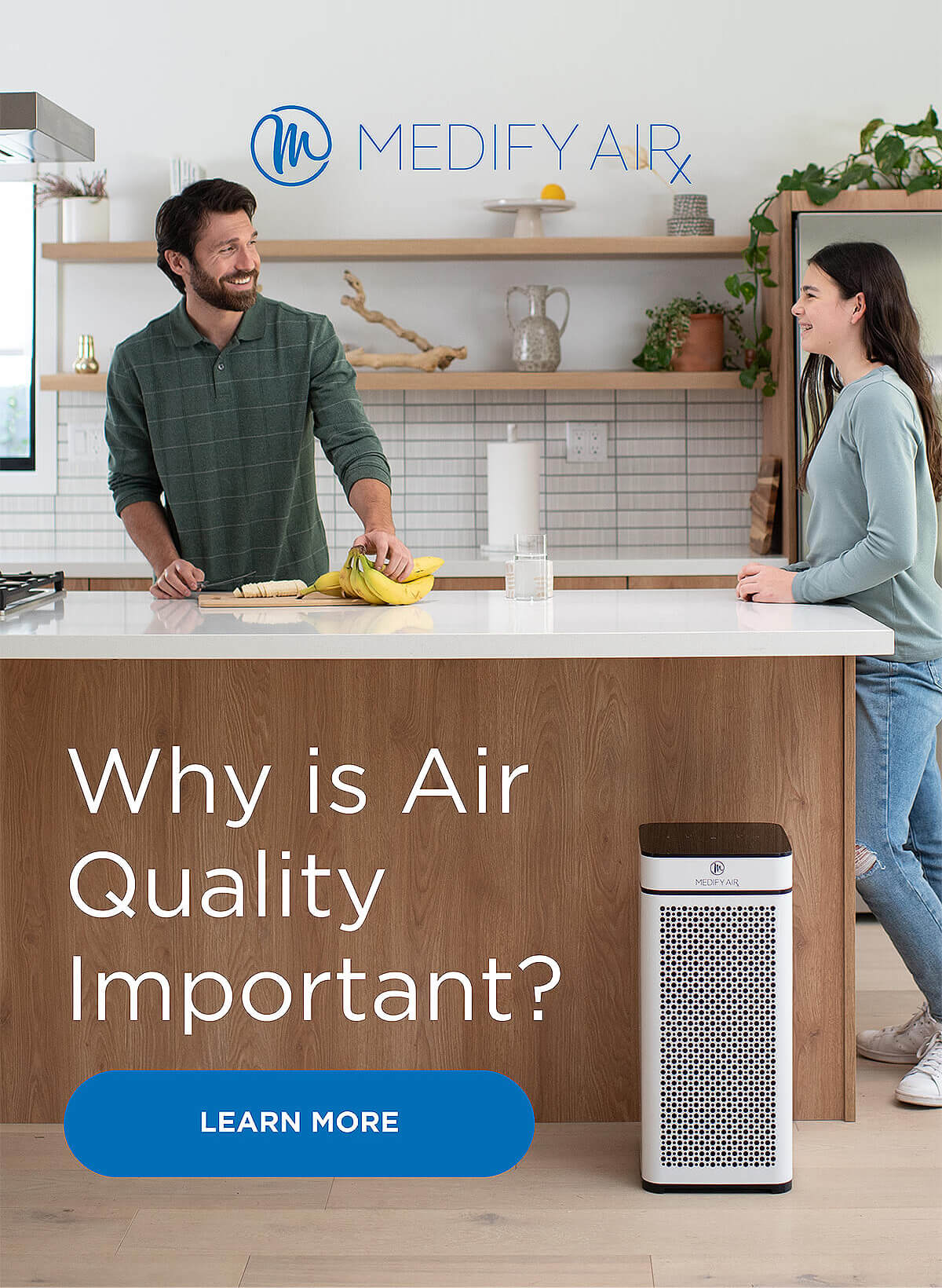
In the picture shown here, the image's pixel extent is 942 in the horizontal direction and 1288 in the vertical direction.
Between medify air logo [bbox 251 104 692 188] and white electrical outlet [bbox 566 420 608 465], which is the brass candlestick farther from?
white electrical outlet [bbox 566 420 608 465]

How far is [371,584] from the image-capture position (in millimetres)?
2330

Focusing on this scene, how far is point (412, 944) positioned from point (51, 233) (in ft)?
9.59

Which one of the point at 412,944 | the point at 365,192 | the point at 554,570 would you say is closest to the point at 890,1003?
the point at 412,944

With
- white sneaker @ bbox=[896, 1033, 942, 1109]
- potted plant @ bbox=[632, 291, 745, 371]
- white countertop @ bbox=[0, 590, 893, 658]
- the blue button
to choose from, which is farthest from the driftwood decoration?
white sneaker @ bbox=[896, 1033, 942, 1109]

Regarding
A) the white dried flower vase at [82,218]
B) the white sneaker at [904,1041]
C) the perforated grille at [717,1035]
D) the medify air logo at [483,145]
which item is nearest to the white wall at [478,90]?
the medify air logo at [483,145]

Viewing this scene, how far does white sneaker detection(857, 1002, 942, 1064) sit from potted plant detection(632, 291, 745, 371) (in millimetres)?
2118

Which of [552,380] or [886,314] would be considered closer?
[886,314]

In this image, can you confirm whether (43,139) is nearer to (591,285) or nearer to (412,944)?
→ (412,944)

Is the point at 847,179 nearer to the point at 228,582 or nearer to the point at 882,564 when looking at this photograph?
the point at 882,564

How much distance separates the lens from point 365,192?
416cm

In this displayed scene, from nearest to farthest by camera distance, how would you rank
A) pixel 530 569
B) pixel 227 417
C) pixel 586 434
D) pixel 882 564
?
pixel 882 564 < pixel 530 569 < pixel 227 417 < pixel 586 434

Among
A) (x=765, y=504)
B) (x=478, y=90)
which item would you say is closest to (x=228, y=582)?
(x=765, y=504)

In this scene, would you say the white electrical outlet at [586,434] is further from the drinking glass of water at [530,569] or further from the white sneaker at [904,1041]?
the white sneaker at [904,1041]

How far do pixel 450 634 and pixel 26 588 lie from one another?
887mm
